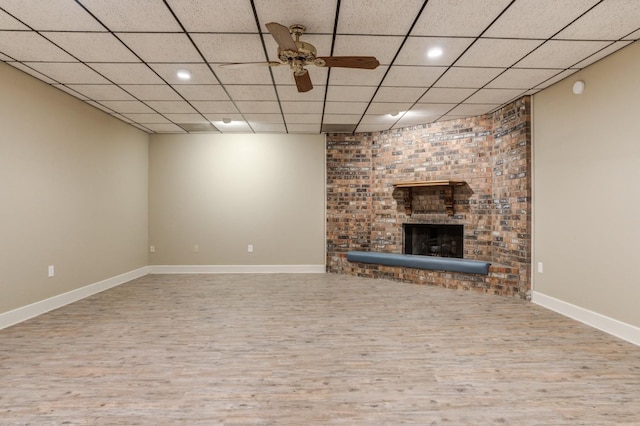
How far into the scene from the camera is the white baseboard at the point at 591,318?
2693mm

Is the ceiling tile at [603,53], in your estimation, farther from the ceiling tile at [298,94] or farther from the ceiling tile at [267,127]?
the ceiling tile at [267,127]

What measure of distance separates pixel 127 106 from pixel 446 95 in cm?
423

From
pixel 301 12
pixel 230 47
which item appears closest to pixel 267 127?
pixel 230 47

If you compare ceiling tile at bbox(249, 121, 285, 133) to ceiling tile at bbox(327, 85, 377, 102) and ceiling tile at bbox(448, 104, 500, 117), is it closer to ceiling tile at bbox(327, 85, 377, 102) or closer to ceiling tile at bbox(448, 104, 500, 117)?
ceiling tile at bbox(327, 85, 377, 102)

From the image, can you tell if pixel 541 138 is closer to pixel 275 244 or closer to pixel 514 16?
pixel 514 16

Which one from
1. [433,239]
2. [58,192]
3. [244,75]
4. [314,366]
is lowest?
[314,366]

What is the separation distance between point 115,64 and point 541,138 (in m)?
4.81

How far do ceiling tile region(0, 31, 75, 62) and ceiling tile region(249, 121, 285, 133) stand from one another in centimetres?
253

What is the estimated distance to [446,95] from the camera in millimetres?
3822

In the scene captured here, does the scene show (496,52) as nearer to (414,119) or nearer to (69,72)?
(414,119)

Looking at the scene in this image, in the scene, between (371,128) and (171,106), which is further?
(371,128)

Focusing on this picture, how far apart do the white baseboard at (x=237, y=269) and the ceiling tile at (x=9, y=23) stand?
13.5ft

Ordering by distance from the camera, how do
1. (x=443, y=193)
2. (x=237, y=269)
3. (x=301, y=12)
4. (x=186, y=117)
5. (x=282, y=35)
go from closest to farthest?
(x=282, y=35), (x=301, y=12), (x=186, y=117), (x=443, y=193), (x=237, y=269)

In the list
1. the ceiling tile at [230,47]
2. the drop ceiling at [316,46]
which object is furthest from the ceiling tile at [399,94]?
the ceiling tile at [230,47]
